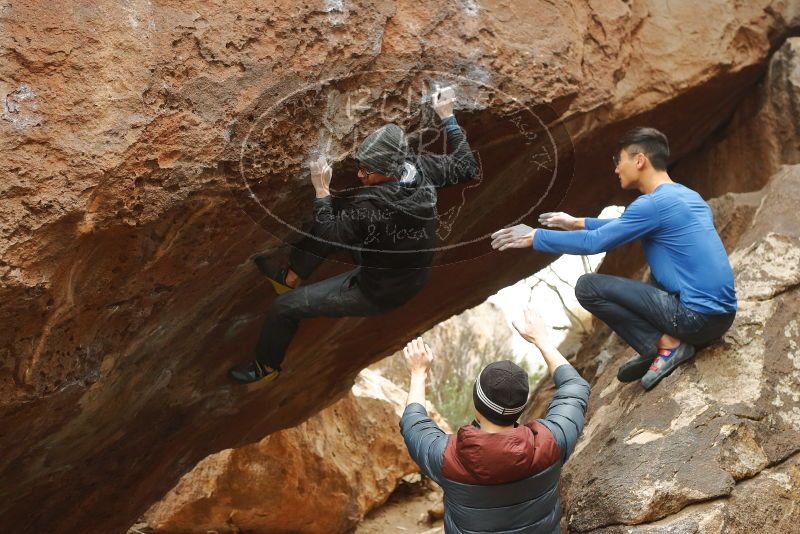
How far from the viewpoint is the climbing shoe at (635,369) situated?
4676mm

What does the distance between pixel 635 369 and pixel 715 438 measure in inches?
23.7

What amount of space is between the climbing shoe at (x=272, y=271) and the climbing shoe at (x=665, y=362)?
184 cm

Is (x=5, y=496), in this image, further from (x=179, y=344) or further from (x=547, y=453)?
(x=547, y=453)

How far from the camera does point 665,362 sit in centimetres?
456

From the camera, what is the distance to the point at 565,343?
8711mm

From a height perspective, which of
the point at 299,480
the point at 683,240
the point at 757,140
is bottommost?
the point at 299,480

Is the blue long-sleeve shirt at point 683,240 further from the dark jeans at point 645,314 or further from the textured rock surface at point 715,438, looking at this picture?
the textured rock surface at point 715,438

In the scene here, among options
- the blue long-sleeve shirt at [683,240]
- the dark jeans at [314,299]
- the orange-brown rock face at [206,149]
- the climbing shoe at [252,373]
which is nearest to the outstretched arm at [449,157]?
the orange-brown rock face at [206,149]

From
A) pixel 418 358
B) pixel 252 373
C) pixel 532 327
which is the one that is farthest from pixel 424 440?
pixel 252 373

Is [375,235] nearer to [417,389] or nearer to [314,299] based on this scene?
[314,299]

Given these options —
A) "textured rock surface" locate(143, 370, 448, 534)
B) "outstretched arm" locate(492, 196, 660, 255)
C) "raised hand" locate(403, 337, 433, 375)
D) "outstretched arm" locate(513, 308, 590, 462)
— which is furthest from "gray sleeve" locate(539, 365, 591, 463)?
"textured rock surface" locate(143, 370, 448, 534)

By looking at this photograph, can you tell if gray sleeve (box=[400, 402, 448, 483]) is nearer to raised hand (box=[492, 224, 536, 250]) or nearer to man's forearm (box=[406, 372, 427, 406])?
man's forearm (box=[406, 372, 427, 406])

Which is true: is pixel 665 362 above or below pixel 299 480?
above

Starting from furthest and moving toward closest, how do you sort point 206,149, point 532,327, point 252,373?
point 252,373
point 206,149
point 532,327
